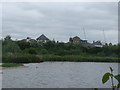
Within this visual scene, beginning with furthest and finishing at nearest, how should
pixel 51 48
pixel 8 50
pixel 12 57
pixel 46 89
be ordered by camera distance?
pixel 51 48, pixel 8 50, pixel 12 57, pixel 46 89

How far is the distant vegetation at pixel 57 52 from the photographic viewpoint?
26.0 m

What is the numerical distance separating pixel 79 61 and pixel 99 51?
3421 mm

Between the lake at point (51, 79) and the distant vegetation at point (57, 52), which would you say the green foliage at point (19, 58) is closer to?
the distant vegetation at point (57, 52)

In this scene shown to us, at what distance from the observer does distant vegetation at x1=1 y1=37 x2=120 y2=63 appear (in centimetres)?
2600

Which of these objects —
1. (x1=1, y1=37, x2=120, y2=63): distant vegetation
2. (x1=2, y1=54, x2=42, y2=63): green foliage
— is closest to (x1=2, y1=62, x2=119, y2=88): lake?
(x1=2, y1=54, x2=42, y2=63): green foliage

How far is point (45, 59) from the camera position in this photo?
28.4 metres

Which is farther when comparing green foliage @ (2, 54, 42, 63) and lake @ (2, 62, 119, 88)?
green foliage @ (2, 54, 42, 63)

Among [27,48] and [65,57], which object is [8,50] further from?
[65,57]

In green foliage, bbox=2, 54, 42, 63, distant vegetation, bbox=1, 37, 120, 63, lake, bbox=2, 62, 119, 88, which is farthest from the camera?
distant vegetation, bbox=1, 37, 120, 63

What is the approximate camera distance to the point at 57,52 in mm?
30578

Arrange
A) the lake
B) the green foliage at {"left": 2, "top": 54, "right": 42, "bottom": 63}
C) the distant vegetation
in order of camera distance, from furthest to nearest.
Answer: the distant vegetation
the green foliage at {"left": 2, "top": 54, "right": 42, "bottom": 63}
the lake

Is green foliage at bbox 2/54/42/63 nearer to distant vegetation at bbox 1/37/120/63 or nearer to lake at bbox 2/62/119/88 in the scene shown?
distant vegetation at bbox 1/37/120/63

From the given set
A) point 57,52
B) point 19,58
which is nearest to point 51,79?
point 19,58

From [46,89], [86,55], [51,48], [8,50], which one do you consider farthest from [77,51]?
[46,89]
